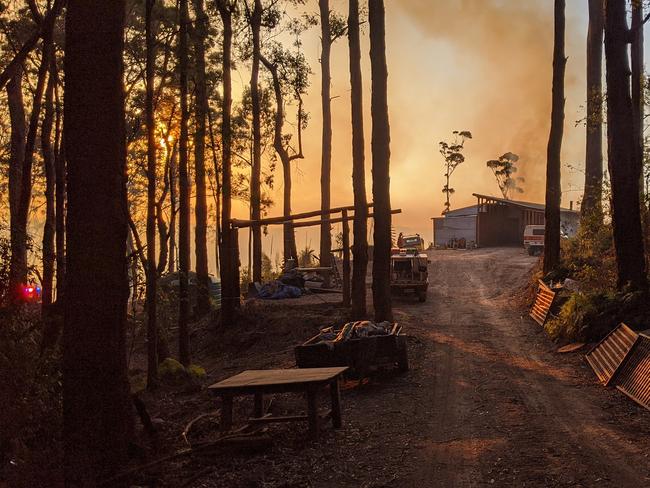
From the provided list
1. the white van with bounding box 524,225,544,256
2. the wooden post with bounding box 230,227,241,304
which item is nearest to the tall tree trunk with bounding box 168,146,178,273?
the wooden post with bounding box 230,227,241,304

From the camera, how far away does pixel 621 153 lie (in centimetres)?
1502

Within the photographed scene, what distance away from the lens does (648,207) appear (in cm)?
1647

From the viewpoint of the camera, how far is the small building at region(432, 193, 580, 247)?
2118 inches

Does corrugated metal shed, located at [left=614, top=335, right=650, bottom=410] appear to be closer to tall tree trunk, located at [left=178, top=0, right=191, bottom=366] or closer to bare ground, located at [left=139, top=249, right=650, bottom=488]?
bare ground, located at [left=139, top=249, right=650, bottom=488]

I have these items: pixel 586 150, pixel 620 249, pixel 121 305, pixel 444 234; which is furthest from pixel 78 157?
pixel 444 234

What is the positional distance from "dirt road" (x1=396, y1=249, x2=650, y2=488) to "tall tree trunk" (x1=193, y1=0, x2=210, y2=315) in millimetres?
9410

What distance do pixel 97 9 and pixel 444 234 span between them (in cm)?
5817

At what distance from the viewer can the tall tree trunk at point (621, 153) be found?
48.4 ft

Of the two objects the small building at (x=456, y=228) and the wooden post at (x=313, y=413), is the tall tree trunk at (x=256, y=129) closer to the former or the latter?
the wooden post at (x=313, y=413)

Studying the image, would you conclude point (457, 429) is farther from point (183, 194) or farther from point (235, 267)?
point (235, 267)

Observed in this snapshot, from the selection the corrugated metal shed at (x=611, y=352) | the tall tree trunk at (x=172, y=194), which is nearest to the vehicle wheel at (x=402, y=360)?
the corrugated metal shed at (x=611, y=352)

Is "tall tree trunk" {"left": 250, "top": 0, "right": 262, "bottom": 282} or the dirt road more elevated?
"tall tree trunk" {"left": 250, "top": 0, "right": 262, "bottom": 282}

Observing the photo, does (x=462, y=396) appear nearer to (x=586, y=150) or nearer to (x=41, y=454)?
(x=41, y=454)

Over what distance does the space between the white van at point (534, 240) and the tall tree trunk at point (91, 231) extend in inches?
1600
